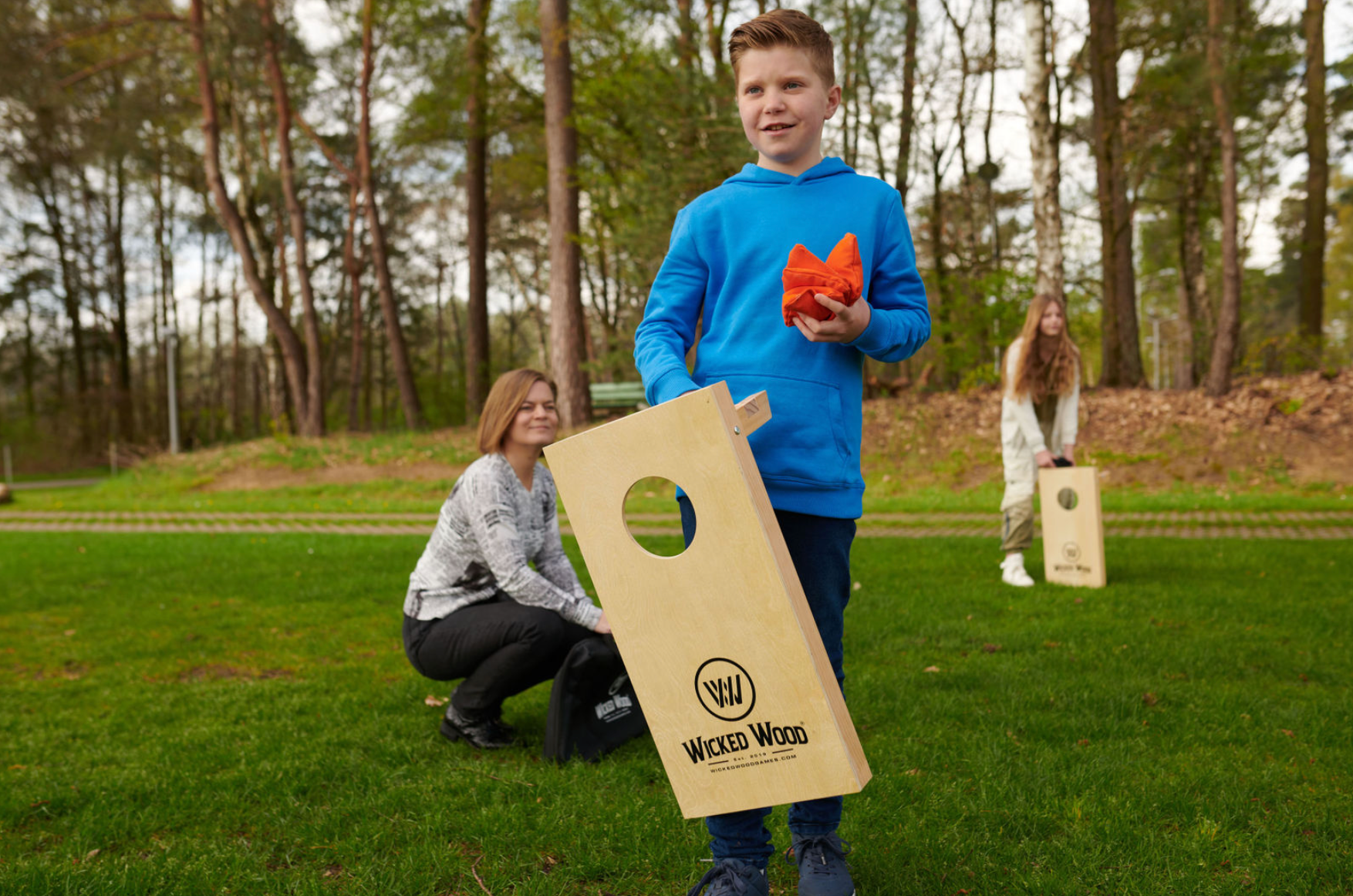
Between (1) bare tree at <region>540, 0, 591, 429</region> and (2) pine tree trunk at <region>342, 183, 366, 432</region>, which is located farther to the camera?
(2) pine tree trunk at <region>342, 183, 366, 432</region>

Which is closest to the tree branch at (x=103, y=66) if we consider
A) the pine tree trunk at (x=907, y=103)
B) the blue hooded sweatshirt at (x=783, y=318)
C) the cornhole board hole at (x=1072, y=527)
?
the pine tree trunk at (x=907, y=103)

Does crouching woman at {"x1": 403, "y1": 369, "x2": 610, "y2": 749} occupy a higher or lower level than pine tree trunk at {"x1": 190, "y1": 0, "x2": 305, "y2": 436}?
lower

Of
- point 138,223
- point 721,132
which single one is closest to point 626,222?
point 721,132

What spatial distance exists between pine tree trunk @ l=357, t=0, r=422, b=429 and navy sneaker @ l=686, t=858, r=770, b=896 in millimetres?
19554

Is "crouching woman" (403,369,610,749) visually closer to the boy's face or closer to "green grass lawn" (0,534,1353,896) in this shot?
"green grass lawn" (0,534,1353,896)

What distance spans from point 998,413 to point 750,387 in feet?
43.9

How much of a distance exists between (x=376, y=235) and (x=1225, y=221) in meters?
15.7

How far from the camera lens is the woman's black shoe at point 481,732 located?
3766mm

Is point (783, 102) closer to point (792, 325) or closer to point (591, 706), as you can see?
point (792, 325)

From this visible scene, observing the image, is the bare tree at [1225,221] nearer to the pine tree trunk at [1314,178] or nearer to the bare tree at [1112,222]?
the bare tree at [1112,222]

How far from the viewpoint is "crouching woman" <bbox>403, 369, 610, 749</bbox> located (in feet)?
12.1

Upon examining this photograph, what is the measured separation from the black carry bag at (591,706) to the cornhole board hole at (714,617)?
5.11 feet

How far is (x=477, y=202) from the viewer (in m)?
20.6

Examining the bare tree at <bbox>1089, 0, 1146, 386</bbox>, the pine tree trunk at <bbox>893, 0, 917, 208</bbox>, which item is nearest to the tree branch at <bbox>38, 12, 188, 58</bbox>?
the pine tree trunk at <bbox>893, 0, 917, 208</bbox>
